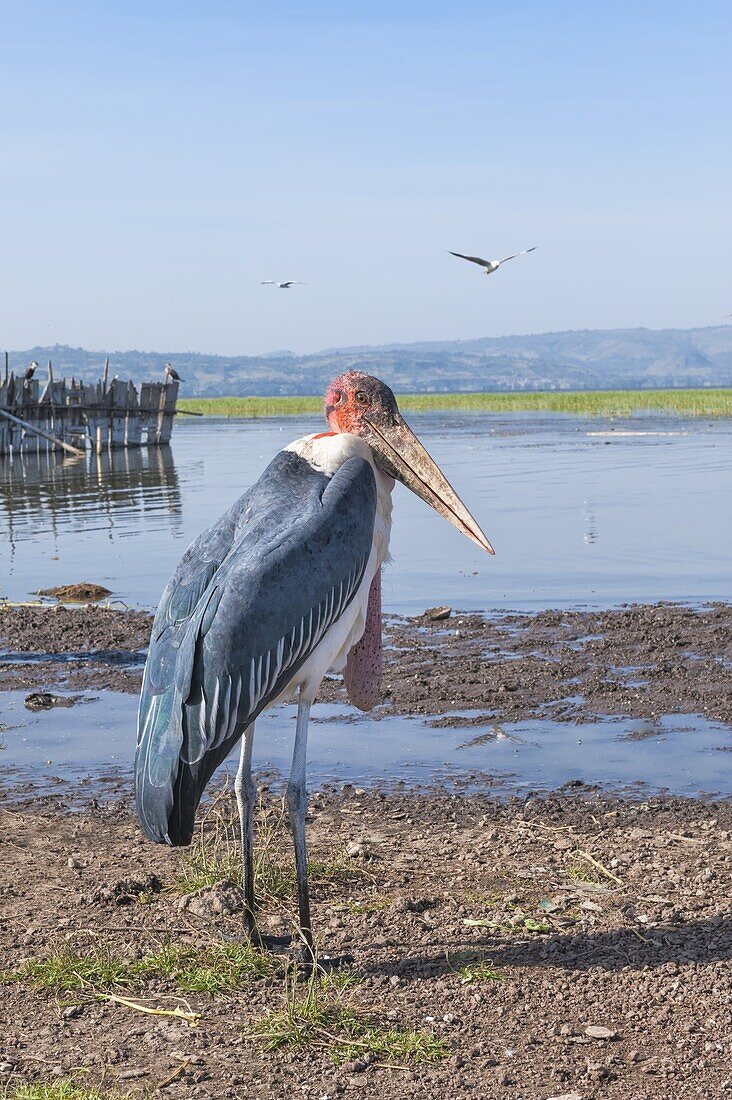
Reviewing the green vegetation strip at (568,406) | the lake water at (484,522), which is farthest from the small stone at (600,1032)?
the green vegetation strip at (568,406)

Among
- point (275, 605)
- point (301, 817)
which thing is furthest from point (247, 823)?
point (275, 605)

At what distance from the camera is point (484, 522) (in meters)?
19.0

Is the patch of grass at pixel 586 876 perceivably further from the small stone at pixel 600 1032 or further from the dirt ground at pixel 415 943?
the small stone at pixel 600 1032

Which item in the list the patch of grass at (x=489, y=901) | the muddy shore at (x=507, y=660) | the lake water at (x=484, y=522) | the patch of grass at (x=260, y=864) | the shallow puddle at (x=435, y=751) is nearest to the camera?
the patch of grass at (x=489, y=901)

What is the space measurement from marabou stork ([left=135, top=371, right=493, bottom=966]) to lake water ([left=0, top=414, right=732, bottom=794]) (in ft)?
7.74

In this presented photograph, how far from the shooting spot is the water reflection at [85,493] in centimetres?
1978

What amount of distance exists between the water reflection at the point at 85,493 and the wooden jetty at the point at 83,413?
0.68m

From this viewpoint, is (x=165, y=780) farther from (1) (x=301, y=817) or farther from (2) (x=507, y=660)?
(2) (x=507, y=660)

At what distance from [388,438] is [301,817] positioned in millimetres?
1501

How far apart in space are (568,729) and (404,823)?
2.03 meters

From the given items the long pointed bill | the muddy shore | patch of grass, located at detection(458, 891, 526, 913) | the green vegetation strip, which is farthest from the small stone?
the green vegetation strip

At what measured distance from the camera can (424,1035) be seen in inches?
162

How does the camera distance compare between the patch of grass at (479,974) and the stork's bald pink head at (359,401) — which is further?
the stork's bald pink head at (359,401)

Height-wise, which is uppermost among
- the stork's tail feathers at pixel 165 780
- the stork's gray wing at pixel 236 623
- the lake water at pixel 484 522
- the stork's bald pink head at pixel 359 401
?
the stork's bald pink head at pixel 359 401
